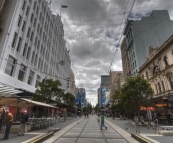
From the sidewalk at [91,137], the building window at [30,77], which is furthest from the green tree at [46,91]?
the sidewalk at [91,137]

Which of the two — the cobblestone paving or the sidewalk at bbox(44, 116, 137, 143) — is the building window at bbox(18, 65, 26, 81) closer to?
the sidewalk at bbox(44, 116, 137, 143)

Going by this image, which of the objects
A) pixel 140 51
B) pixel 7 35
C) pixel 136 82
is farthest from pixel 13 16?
pixel 140 51

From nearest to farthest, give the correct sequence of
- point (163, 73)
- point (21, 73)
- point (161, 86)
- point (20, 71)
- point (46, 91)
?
1. point (46, 91)
2. point (20, 71)
3. point (21, 73)
4. point (163, 73)
5. point (161, 86)

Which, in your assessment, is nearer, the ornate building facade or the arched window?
the ornate building facade

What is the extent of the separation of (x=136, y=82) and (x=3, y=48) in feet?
70.1

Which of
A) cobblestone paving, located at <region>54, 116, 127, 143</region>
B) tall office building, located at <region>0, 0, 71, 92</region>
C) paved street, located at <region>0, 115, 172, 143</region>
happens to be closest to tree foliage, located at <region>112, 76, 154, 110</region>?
paved street, located at <region>0, 115, 172, 143</region>

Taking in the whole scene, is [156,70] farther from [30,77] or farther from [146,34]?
[30,77]

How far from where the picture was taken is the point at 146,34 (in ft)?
137

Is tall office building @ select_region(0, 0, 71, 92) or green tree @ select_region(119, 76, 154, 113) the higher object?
tall office building @ select_region(0, 0, 71, 92)

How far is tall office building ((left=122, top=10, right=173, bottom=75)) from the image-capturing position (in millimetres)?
40031

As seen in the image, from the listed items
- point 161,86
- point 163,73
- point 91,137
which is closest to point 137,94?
point 163,73

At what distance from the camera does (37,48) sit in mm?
27469

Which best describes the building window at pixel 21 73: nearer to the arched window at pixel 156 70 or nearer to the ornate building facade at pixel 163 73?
the ornate building facade at pixel 163 73

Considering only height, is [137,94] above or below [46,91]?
below
